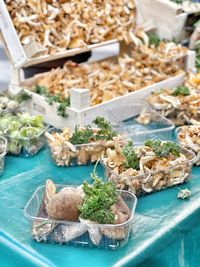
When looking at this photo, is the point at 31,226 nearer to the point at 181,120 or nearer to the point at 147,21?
the point at 181,120

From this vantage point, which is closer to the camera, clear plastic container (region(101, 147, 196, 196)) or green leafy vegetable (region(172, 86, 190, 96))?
clear plastic container (region(101, 147, 196, 196))

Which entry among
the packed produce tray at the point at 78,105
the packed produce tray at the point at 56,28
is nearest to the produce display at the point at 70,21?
the packed produce tray at the point at 56,28

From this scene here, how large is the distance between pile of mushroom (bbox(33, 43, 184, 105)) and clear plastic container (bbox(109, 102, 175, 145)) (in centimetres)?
8

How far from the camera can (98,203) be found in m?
1.27

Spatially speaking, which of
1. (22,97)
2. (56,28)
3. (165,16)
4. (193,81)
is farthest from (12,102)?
(165,16)

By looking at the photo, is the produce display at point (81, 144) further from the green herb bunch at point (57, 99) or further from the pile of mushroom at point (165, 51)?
the pile of mushroom at point (165, 51)

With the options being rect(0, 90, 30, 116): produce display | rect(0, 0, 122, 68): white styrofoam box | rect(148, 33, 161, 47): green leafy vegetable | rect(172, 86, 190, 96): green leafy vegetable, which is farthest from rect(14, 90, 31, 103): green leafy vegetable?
rect(148, 33, 161, 47): green leafy vegetable

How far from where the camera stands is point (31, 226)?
4.45ft

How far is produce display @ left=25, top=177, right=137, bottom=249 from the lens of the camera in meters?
1.26

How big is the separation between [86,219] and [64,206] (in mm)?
65

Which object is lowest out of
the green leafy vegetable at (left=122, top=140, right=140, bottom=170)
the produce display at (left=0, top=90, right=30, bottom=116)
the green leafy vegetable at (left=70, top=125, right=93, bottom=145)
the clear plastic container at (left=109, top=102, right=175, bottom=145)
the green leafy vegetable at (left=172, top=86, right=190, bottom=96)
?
the clear plastic container at (left=109, top=102, right=175, bottom=145)

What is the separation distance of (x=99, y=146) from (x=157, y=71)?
77cm

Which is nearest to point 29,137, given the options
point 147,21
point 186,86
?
point 186,86

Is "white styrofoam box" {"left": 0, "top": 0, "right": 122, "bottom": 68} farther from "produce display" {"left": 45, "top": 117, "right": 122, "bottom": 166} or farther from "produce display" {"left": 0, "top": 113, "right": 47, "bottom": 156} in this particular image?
"produce display" {"left": 45, "top": 117, "right": 122, "bottom": 166}
